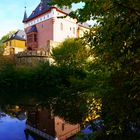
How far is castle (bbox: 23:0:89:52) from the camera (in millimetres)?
44500

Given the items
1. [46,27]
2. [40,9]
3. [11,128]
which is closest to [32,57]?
[46,27]

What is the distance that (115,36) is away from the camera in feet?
12.9

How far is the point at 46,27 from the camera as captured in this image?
4591 centimetres

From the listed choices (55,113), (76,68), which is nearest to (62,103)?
(55,113)

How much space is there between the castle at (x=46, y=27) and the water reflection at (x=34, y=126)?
96.9ft

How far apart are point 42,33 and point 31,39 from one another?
8.18 feet

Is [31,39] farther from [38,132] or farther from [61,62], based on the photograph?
[38,132]

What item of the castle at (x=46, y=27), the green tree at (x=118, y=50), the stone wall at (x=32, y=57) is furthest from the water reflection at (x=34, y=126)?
the castle at (x=46, y=27)

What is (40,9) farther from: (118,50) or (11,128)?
(118,50)

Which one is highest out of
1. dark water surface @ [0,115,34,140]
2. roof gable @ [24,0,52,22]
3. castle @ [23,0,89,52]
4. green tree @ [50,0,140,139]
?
roof gable @ [24,0,52,22]

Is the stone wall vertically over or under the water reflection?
over

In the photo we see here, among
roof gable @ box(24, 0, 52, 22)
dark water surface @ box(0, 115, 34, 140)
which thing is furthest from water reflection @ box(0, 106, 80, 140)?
roof gable @ box(24, 0, 52, 22)

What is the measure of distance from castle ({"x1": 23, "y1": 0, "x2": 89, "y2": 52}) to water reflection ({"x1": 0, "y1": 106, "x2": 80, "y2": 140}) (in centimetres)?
2953

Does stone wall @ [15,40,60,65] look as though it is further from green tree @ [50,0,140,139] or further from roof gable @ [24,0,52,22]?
green tree @ [50,0,140,139]
